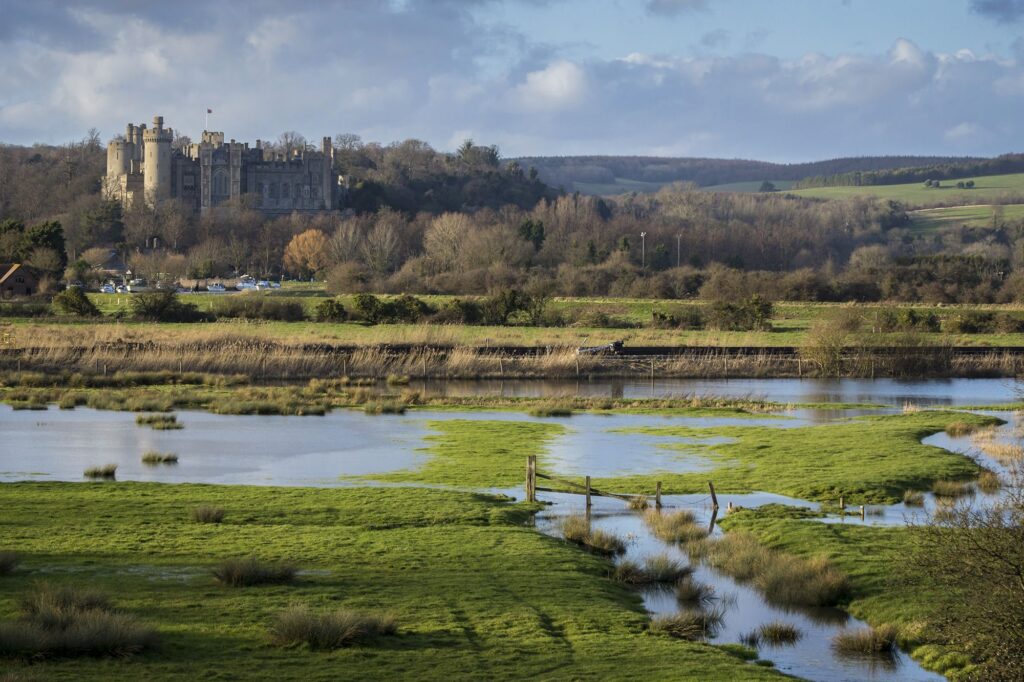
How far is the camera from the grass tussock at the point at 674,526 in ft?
65.5

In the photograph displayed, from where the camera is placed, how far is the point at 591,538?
1944cm

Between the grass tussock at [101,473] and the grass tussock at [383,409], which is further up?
the grass tussock at [101,473]

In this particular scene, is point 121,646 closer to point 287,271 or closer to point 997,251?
point 287,271

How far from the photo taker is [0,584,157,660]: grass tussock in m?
12.3

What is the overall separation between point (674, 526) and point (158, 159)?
141105 mm

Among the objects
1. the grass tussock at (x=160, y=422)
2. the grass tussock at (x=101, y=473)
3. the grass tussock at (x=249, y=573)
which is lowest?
the grass tussock at (x=160, y=422)

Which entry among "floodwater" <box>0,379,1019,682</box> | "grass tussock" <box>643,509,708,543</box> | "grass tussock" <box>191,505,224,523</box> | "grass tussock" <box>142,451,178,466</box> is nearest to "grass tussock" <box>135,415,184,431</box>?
"floodwater" <box>0,379,1019,682</box>

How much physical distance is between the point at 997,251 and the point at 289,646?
15173cm

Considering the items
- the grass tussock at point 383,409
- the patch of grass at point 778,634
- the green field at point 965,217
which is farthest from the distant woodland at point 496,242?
the patch of grass at point 778,634

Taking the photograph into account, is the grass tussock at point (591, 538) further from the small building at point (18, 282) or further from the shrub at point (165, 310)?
the small building at point (18, 282)

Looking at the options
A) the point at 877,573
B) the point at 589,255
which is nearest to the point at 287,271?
the point at 589,255

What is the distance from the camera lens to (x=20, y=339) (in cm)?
5403

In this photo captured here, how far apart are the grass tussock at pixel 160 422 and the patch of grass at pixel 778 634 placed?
21.8 meters

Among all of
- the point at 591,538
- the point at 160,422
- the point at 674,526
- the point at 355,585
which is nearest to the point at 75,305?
the point at 160,422
